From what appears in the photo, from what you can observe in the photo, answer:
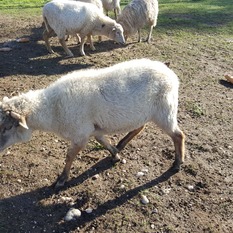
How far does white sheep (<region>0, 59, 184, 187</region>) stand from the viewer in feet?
15.3

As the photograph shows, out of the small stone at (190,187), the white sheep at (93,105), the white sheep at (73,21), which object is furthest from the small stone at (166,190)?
the white sheep at (73,21)

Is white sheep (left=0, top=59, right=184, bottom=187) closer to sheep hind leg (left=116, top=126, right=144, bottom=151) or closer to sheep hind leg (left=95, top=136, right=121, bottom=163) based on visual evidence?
sheep hind leg (left=95, top=136, right=121, bottom=163)

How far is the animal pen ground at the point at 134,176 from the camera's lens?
14.9 ft

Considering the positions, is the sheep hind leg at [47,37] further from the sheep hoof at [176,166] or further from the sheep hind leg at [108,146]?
the sheep hoof at [176,166]

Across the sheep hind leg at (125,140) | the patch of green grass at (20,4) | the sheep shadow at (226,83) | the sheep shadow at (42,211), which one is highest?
the sheep hind leg at (125,140)

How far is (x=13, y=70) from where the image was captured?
8430 millimetres

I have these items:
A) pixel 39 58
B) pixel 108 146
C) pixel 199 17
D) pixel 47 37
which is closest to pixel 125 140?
pixel 108 146

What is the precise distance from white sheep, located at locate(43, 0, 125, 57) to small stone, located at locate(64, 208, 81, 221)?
5671 millimetres

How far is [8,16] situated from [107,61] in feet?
17.9

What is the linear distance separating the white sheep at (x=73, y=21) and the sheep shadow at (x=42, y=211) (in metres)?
5.23

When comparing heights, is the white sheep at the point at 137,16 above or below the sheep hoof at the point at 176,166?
above

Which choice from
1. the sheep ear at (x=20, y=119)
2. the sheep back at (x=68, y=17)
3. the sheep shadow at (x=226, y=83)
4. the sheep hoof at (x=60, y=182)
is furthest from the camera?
the sheep back at (x=68, y=17)

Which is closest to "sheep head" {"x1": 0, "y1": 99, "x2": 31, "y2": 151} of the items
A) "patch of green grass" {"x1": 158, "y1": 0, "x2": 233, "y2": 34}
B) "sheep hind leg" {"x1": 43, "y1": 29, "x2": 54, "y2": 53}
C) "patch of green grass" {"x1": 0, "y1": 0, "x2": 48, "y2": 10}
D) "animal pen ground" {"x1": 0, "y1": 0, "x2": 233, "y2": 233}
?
"animal pen ground" {"x1": 0, "y1": 0, "x2": 233, "y2": 233}

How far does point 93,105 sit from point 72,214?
1.42 meters
